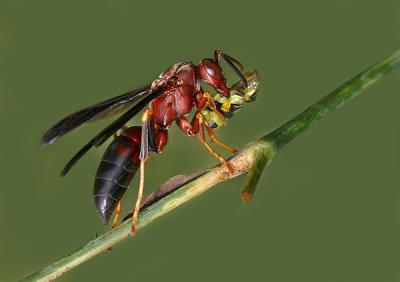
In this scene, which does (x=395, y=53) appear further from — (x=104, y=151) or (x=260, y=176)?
(x=104, y=151)

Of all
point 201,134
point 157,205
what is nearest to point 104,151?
point 201,134

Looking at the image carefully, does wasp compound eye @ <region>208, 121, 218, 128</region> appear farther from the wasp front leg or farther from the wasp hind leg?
the wasp hind leg

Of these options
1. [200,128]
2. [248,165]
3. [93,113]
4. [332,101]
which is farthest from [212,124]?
[332,101]

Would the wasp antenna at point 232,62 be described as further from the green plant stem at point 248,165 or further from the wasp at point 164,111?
the green plant stem at point 248,165

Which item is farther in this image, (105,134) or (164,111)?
(164,111)

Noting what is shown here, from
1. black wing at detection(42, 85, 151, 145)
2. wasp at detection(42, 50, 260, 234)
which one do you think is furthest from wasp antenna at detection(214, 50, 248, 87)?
black wing at detection(42, 85, 151, 145)

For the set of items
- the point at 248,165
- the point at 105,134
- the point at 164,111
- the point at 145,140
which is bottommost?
the point at 248,165

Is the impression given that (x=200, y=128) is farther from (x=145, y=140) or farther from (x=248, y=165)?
Answer: (x=248, y=165)
